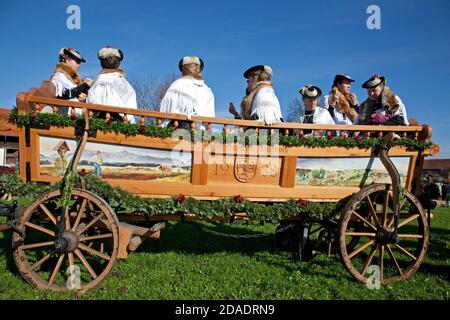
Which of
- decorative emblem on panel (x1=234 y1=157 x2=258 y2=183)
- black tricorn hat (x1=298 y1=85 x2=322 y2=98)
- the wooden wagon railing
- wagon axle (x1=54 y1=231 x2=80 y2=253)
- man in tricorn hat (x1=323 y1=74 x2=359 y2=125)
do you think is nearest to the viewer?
wagon axle (x1=54 y1=231 x2=80 y2=253)

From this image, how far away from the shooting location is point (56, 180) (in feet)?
11.5

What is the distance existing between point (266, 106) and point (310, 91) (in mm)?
1333

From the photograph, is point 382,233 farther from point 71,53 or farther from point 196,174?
point 71,53

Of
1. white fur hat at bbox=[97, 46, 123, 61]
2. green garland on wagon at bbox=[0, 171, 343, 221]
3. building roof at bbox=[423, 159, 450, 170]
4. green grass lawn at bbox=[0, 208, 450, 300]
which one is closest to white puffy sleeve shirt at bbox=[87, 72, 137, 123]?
white fur hat at bbox=[97, 46, 123, 61]

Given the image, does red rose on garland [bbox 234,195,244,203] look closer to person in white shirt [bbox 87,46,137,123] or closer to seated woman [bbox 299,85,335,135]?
person in white shirt [bbox 87,46,137,123]

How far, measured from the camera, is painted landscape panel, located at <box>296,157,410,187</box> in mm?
3965

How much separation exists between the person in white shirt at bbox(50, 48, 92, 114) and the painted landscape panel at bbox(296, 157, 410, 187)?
2.90 m

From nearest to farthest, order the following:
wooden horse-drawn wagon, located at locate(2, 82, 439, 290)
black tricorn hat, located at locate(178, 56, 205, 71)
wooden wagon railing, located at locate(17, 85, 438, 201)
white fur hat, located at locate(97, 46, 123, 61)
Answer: wooden horse-drawn wagon, located at locate(2, 82, 439, 290)
wooden wagon railing, located at locate(17, 85, 438, 201)
white fur hat, located at locate(97, 46, 123, 61)
black tricorn hat, located at locate(178, 56, 205, 71)

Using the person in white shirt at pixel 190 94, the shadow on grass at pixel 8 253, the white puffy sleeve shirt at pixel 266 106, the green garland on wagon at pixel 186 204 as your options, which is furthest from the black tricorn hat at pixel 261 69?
the shadow on grass at pixel 8 253

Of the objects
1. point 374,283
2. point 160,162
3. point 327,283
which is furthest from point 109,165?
point 374,283

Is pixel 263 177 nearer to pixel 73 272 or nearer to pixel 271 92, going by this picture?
pixel 271 92

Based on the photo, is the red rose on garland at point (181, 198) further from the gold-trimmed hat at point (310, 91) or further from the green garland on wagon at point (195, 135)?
the gold-trimmed hat at point (310, 91)

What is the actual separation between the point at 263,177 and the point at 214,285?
132 cm

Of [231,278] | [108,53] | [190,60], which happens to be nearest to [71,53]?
[108,53]
